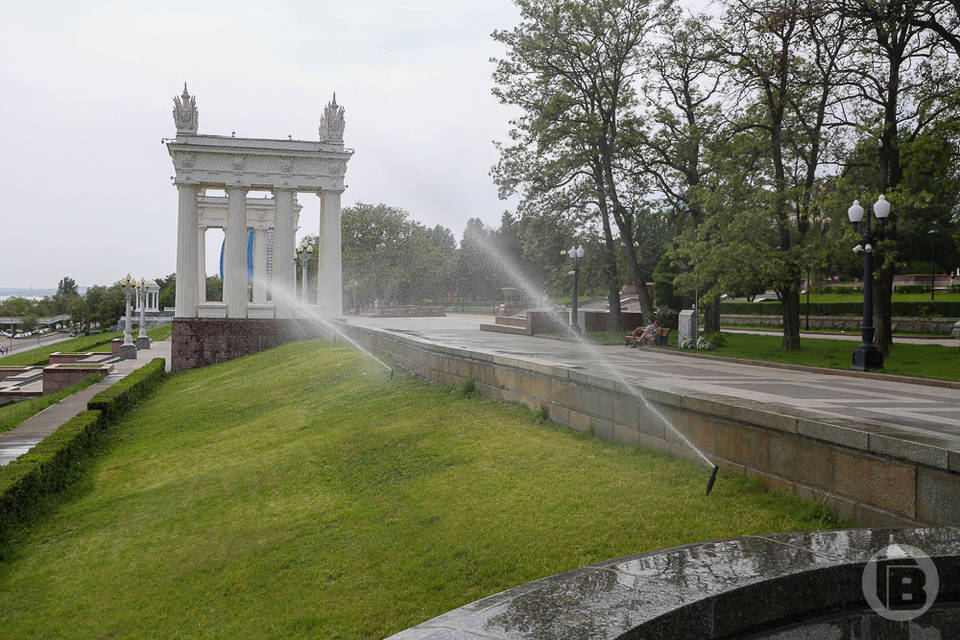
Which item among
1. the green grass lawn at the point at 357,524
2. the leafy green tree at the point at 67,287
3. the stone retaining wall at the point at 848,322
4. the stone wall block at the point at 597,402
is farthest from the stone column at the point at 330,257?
the leafy green tree at the point at 67,287

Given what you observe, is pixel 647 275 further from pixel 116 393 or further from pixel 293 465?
pixel 293 465

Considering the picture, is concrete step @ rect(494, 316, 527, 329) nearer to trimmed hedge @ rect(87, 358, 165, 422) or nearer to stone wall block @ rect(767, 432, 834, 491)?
trimmed hedge @ rect(87, 358, 165, 422)

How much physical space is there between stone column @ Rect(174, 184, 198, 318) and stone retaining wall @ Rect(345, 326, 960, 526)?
24.9 meters

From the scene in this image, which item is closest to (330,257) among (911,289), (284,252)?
(284,252)

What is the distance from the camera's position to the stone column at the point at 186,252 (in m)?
30.2

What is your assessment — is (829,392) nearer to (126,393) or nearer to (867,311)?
(867,311)

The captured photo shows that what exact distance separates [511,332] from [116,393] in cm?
1691

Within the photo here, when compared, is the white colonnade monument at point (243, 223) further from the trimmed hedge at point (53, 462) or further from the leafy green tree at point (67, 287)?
the leafy green tree at point (67, 287)

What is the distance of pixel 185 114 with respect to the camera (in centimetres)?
3008

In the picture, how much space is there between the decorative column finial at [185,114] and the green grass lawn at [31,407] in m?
11.2

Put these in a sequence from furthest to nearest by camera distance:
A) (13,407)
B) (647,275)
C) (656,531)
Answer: (647,275) < (13,407) < (656,531)

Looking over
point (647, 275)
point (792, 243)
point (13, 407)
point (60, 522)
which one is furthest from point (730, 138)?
point (647, 275)

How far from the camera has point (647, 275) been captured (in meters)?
65.0

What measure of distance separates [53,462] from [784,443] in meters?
10.2
